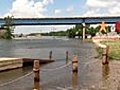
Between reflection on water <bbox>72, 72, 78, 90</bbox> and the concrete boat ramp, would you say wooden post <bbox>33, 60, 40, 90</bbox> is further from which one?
the concrete boat ramp

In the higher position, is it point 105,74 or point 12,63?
point 12,63

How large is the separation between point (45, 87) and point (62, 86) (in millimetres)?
1374

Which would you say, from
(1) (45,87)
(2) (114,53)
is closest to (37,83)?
(1) (45,87)

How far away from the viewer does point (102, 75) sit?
116ft

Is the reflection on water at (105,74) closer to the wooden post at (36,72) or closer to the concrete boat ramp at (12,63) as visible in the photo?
the wooden post at (36,72)

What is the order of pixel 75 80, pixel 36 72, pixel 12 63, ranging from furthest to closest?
pixel 12 63 → pixel 75 80 → pixel 36 72

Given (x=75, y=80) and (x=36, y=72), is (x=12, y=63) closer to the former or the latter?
(x=75, y=80)

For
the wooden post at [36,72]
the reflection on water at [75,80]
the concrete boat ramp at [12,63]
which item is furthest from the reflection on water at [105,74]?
the concrete boat ramp at [12,63]

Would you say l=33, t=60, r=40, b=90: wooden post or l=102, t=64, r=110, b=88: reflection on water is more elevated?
l=33, t=60, r=40, b=90: wooden post

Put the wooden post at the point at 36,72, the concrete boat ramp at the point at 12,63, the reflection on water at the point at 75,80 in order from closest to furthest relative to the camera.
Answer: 1. the wooden post at the point at 36,72
2. the reflection on water at the point at 75,80
3. the concrete boat ramp at the point at 12,63

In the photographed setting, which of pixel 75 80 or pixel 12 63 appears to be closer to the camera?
pixel 75 80

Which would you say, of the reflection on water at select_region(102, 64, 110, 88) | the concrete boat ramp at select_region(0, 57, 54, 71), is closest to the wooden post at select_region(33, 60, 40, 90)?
the reflection on water at select_region(102, 64, 110, 88)

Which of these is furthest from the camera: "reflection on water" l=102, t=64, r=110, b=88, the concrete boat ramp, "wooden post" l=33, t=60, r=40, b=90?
the concrete boat ramp

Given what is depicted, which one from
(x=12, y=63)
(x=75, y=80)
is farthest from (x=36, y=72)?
(x=12, y=63)
